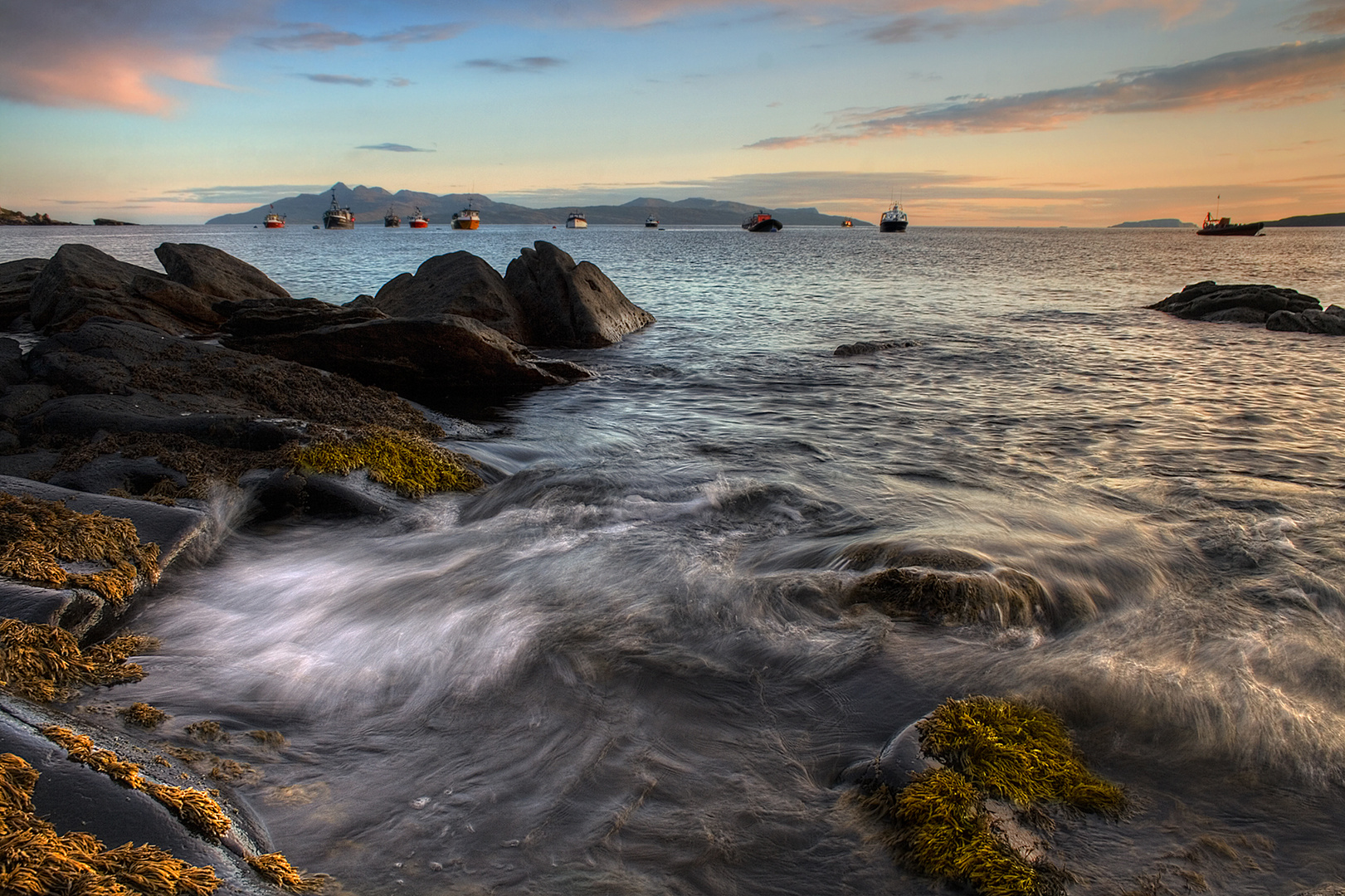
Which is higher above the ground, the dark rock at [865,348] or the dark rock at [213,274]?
the dark rock at [213,274]

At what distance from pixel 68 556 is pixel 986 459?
9.07 metres

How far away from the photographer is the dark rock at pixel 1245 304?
77.0ft

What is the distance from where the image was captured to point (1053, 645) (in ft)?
16.9

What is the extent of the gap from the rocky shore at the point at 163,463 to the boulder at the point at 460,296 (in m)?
0.05

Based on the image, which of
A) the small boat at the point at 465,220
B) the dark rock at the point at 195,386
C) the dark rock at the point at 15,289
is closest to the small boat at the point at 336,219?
the small boat at the point at 465,220

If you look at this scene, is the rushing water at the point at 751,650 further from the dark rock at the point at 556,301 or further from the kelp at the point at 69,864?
the dark rock at the point at 556,301

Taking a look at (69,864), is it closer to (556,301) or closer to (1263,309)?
(556,301)

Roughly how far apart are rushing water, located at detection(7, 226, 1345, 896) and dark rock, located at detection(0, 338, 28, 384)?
13.3ft

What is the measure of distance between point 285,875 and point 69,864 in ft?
2.40

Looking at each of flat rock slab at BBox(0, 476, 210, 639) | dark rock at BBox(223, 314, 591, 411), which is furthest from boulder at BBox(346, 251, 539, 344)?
flat rock slab at BBox(0, 476, 210, 639)

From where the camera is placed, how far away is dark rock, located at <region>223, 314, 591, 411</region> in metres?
11.9

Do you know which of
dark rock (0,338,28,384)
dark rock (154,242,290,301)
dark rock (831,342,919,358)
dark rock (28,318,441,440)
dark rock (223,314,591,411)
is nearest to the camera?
dark rock (28,318,441,440)

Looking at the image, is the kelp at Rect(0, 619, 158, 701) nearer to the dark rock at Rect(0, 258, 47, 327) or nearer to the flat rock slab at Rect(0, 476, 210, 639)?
the flat rock slab at Rect(0, 476, 210, 639)

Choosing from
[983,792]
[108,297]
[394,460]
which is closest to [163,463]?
[394,460]
